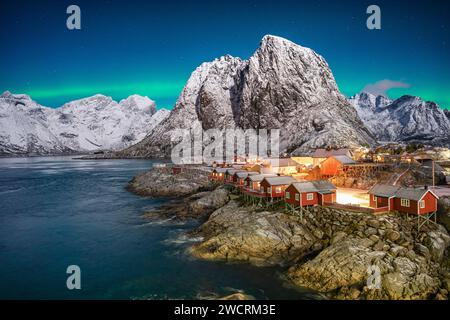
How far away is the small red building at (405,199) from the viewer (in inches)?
1244

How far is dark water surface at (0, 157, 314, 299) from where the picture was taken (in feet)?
86.7

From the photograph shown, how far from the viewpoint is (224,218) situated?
4172 centimetres

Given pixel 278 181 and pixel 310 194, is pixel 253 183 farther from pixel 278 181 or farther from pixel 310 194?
Answer: pixel 310 194

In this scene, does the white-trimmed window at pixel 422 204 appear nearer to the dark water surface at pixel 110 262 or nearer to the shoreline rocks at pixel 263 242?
the shoreline rocks at pixel 263 242

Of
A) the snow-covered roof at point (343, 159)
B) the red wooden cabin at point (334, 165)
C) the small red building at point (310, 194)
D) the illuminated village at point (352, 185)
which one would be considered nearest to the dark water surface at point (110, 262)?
the small red building at point (310, 194)

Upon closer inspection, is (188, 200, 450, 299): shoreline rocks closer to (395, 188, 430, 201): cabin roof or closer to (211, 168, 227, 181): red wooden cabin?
(395, 188, 430, 201): cabin roof

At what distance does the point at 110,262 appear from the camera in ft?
109

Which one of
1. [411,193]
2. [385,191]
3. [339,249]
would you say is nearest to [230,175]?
[385,191]

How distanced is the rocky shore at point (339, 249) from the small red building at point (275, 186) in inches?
119

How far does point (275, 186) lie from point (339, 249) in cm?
1586

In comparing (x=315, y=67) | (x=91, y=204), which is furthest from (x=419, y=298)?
(x=315, y=67)

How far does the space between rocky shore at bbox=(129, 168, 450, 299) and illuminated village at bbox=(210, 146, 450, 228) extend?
4.80ft

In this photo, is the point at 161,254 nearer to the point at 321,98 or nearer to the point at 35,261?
the point at 35,261

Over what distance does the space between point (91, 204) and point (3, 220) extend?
608 inches
